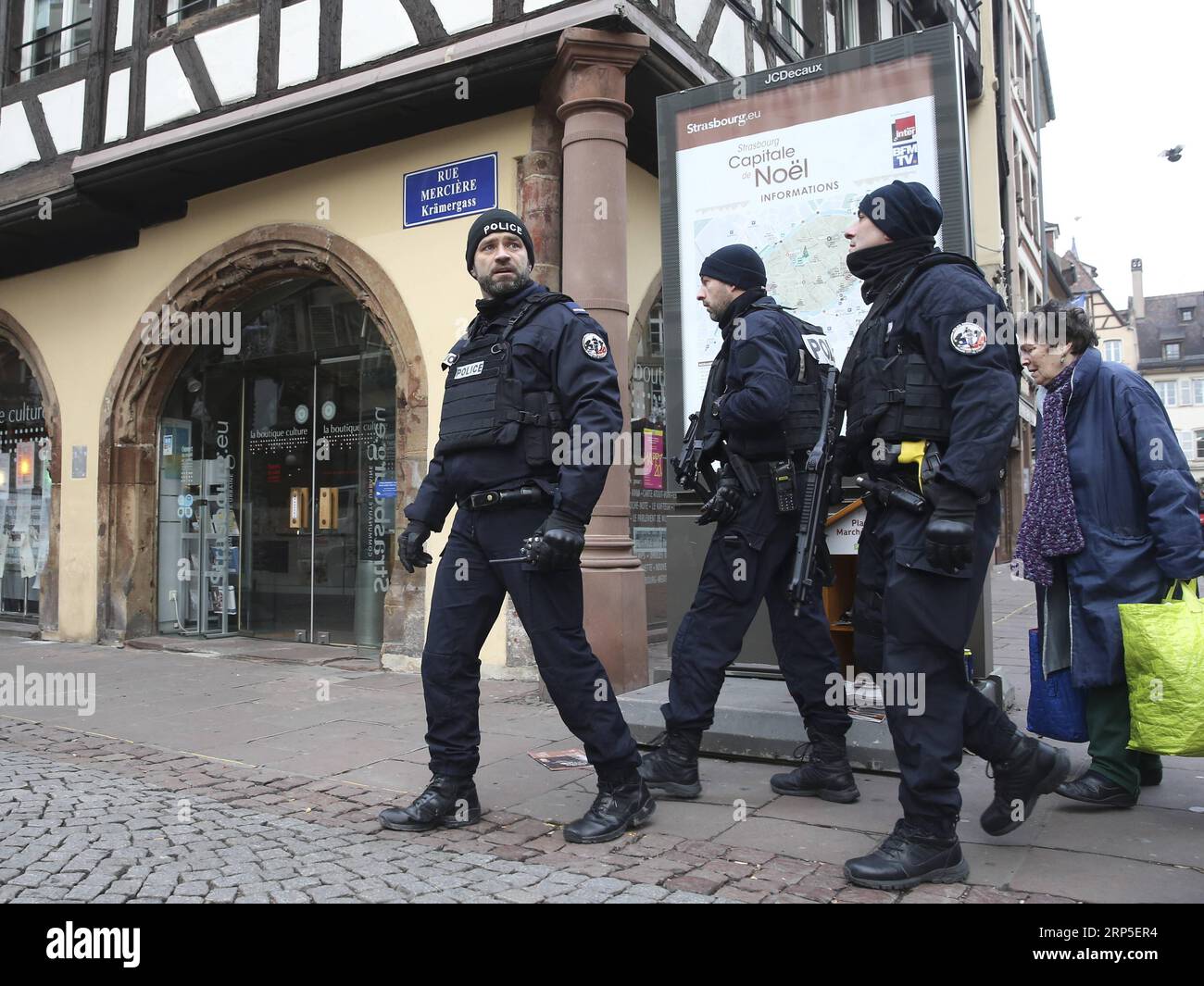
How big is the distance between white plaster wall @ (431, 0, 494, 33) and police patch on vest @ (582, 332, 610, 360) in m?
4.22

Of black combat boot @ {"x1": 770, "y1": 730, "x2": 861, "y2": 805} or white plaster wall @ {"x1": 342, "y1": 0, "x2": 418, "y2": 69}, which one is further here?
white plaster wall @ {"x1": 342, "y1": 0, "x2": 418, "y2": 69}

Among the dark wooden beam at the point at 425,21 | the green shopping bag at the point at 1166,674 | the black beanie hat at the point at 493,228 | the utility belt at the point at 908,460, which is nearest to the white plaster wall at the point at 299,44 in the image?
the dark wooden beam at the point at 425,21

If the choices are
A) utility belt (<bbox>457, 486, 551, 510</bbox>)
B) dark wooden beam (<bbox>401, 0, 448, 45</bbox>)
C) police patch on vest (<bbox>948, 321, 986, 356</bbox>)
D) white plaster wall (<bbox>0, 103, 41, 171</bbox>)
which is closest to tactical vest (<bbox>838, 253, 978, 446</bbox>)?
police patch on vest (<bbox>948, 321, 986, 356</bbox>)

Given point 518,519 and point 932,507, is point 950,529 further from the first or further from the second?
Answer: point 518,519

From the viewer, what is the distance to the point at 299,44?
302 inches

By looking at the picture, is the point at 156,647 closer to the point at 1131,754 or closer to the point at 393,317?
the point at 393,317

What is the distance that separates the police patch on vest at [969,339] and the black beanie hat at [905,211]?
0.46 meters

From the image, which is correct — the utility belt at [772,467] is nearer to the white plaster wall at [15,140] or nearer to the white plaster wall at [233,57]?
the white plaster wall at [233,57]

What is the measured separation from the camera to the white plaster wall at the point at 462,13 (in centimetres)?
672

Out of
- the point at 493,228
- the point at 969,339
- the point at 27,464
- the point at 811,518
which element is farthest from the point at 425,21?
the point at 27,464

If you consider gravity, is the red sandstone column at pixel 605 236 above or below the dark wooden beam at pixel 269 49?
below

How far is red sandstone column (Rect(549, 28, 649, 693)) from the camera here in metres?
6.16

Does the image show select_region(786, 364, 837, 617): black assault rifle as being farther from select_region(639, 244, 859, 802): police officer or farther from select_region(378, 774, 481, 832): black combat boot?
select_region(378, 774, 481, 832): black combat boot
